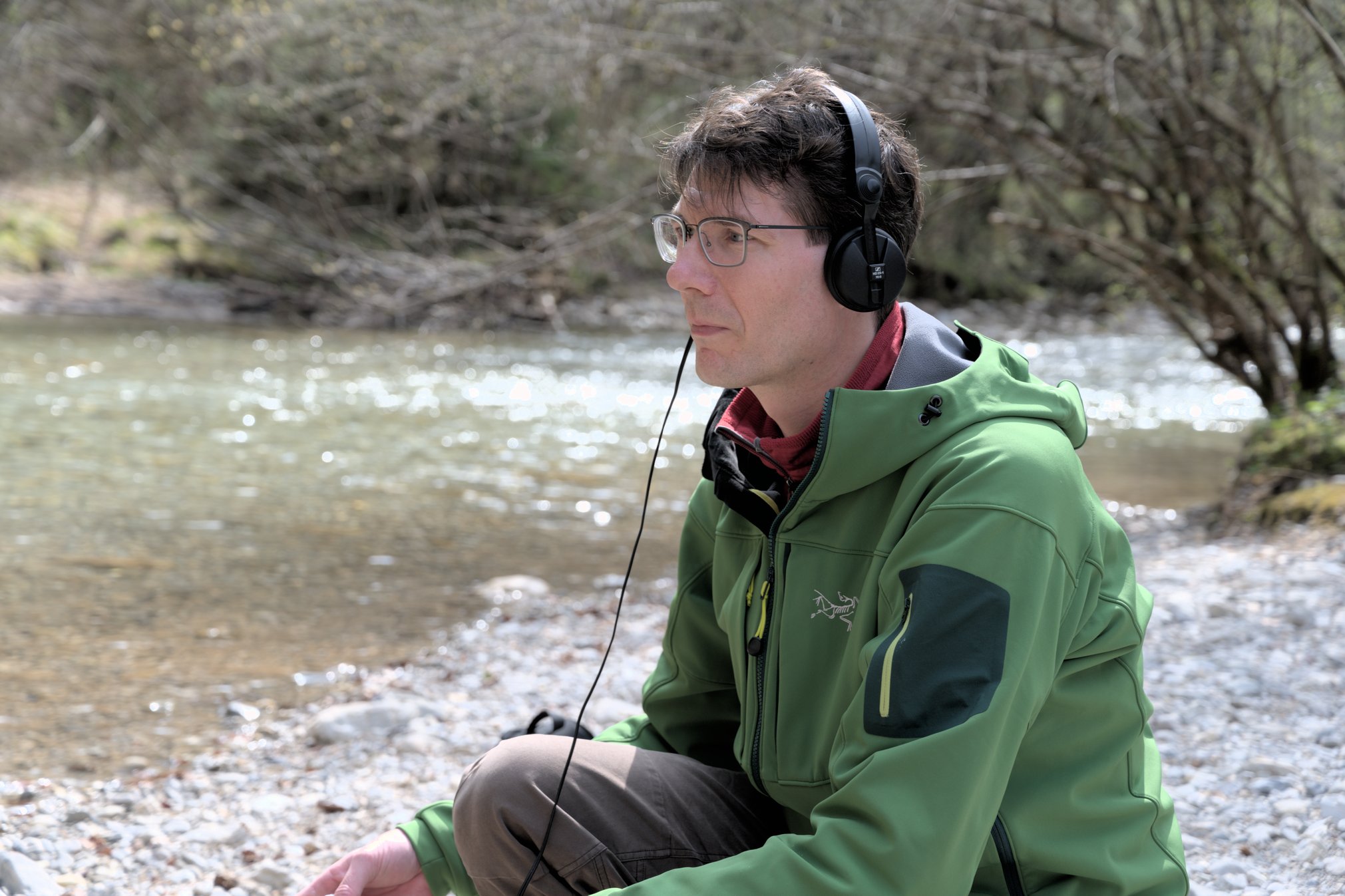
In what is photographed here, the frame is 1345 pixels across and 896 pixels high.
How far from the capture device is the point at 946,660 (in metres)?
1.45

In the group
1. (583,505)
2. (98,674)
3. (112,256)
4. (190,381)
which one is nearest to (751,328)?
(98,674)

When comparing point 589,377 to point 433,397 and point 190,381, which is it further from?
point 190,381

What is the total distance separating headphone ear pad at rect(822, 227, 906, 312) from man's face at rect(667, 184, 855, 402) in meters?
0.04

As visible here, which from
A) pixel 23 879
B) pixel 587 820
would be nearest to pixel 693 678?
pixel 587 820

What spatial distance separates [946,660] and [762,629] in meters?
0.42

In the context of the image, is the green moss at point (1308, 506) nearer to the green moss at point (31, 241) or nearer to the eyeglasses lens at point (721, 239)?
the eyeglasses lens at point (721, 239)

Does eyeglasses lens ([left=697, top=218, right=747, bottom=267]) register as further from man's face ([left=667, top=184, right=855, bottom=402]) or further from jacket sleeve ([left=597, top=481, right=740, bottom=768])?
jacket sleeve ([left=597, top=481, right=740, bottom=768])

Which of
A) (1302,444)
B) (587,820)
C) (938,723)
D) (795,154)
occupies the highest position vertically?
(795,154)

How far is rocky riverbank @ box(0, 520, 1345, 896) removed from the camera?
9.92 feet

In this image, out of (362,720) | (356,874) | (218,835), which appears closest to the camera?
(356,874)

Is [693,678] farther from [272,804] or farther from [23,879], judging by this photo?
[272,804]

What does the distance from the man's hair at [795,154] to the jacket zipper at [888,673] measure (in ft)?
1.99

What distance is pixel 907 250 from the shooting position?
6.43 feet

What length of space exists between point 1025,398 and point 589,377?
1233 centimetres
